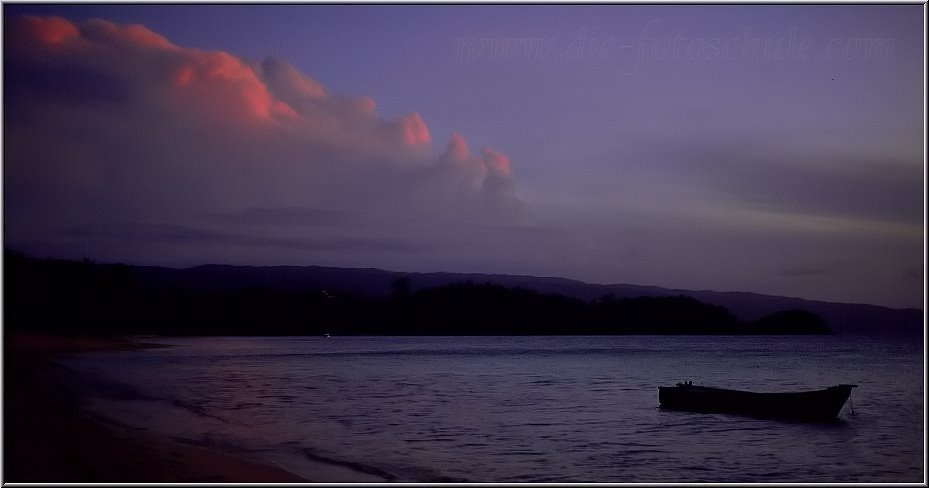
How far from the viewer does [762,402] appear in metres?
28.7

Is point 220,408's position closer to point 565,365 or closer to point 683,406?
point 683,406

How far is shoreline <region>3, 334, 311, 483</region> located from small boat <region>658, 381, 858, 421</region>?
17.8 m

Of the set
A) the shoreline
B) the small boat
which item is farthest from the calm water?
the shoreline

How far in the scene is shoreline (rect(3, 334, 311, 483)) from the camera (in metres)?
13.0

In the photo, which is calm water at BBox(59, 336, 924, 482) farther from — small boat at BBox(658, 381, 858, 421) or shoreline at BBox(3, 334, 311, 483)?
shoreline at BBox(3, 334, 311, 483)

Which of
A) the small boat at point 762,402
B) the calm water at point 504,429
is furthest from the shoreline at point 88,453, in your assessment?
the small boat at point 762,402

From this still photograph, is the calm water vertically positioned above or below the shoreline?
below

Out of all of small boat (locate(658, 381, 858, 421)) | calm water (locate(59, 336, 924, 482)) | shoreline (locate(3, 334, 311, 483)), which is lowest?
calm water (locate(59, 336, 924, 482))

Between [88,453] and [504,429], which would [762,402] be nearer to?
[504,429]

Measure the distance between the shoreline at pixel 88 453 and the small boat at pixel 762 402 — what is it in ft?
58.3

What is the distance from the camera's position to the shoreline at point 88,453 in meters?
13.0

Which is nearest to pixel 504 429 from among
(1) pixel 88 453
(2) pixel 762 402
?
(2) pixel 762 402

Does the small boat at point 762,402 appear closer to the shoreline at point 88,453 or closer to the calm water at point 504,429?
the calm water at point 504,429

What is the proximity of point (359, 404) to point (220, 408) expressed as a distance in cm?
662
